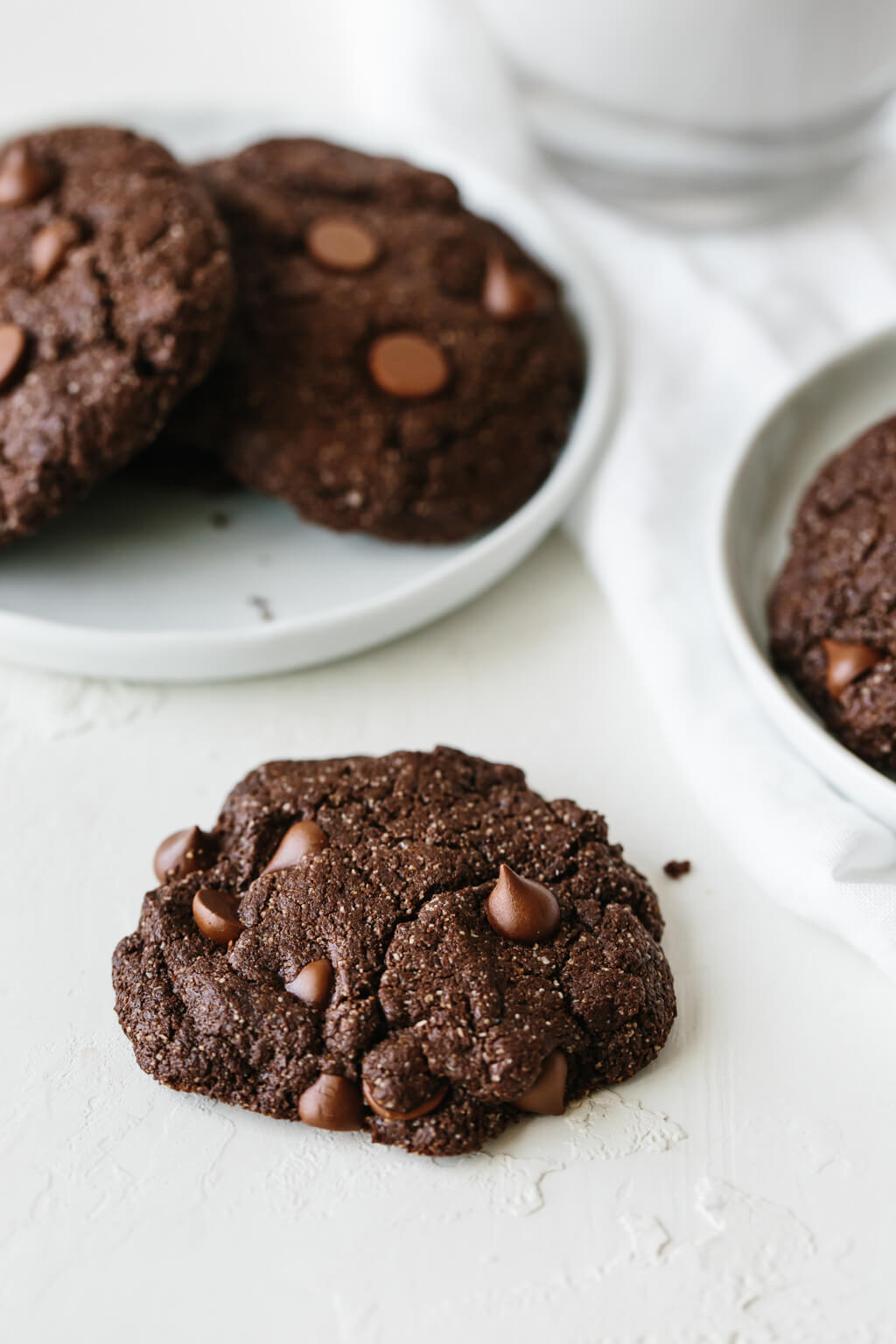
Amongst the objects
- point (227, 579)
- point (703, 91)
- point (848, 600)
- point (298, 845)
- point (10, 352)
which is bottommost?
point (227, 579)

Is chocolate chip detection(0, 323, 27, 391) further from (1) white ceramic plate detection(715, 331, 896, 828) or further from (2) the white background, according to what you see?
(1) white ceramic plate detection(715, 331, 896, 828)

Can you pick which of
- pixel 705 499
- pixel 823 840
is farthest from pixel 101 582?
pixel 823 840

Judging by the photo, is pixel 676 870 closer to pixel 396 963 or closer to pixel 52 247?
pixel 396 963

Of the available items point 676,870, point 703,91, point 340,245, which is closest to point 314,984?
point 676,870

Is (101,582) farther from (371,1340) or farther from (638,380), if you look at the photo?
(371,1340)

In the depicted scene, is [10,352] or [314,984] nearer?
[314,984]

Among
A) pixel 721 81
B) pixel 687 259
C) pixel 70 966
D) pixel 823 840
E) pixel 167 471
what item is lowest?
pixel 70 966

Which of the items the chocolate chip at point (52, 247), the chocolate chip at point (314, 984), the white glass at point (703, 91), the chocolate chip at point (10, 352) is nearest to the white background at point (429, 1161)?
the chocolate chip at point (314, 984)
